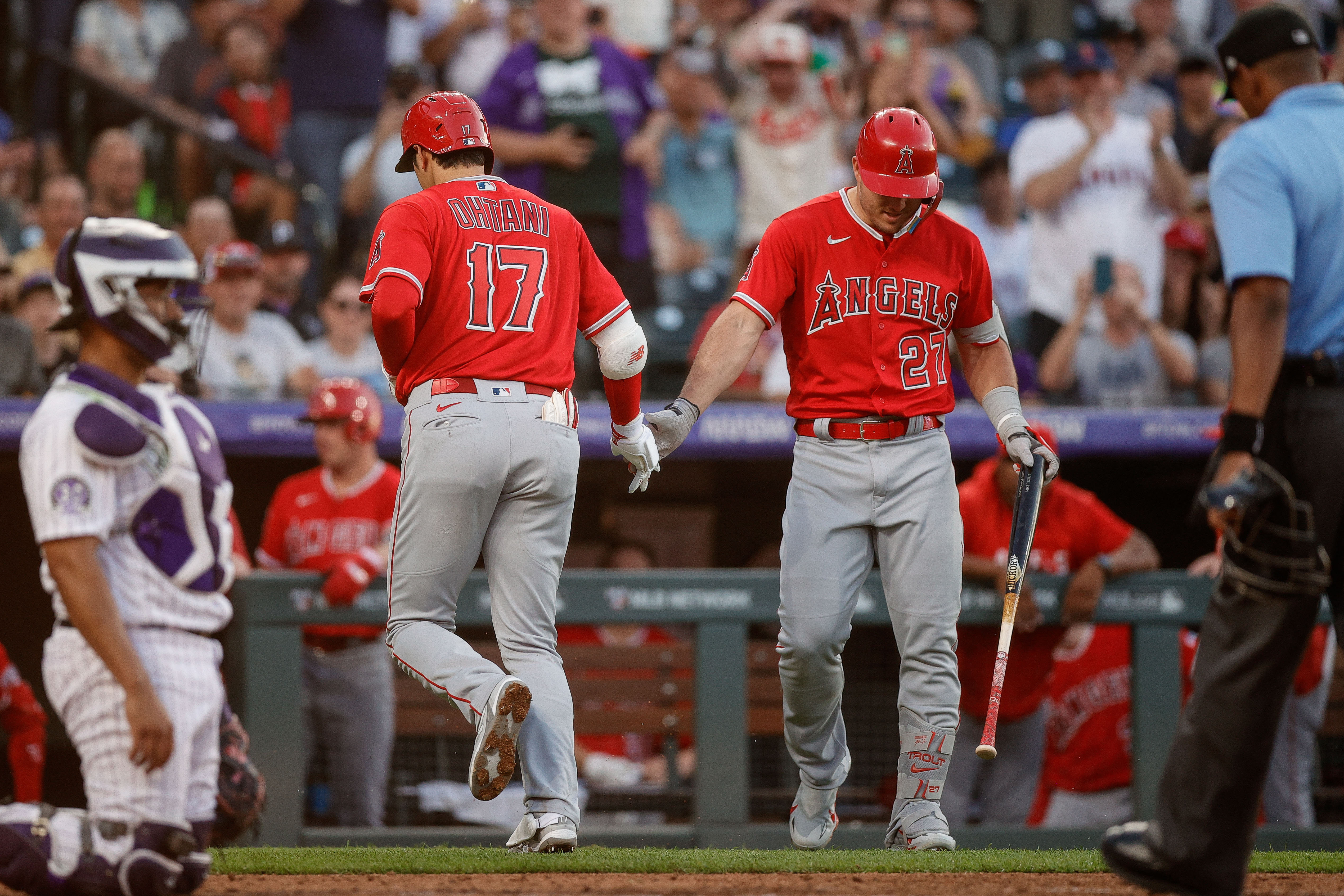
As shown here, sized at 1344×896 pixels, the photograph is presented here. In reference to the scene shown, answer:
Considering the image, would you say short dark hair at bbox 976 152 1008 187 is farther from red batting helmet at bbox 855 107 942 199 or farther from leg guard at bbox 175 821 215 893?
leg guard at bbox 175 821 215 893

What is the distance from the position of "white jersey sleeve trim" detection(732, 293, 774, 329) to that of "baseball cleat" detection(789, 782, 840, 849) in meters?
1.42

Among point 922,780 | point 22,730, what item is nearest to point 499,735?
point 922,780

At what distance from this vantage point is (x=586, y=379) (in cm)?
777

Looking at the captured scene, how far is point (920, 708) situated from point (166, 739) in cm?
230

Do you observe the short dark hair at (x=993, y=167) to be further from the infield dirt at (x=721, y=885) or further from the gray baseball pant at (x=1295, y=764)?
the infield dirt at (x=721, y=885)

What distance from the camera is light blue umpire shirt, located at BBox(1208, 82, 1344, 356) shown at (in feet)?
10.5

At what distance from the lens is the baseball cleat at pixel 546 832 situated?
4.17 meters

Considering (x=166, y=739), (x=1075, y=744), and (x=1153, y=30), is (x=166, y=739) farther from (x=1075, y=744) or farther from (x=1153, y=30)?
(x=1153, y=30)

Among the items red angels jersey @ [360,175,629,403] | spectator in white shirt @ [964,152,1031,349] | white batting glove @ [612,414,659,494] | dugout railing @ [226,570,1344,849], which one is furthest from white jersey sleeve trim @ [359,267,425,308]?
spectator in white shirt @ [964,152,1031,349]

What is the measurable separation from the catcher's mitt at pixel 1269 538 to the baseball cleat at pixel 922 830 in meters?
1.56

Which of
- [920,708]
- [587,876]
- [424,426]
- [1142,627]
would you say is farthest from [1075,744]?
[424,426]

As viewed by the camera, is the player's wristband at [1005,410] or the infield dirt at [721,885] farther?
the player's wristband at [1005,410]

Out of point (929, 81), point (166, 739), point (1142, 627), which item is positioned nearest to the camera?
Answer: point (166, 739)

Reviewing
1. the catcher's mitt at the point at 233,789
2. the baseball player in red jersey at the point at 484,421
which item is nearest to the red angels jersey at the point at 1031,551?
the baseball player in red jersey at the point at 484,421
